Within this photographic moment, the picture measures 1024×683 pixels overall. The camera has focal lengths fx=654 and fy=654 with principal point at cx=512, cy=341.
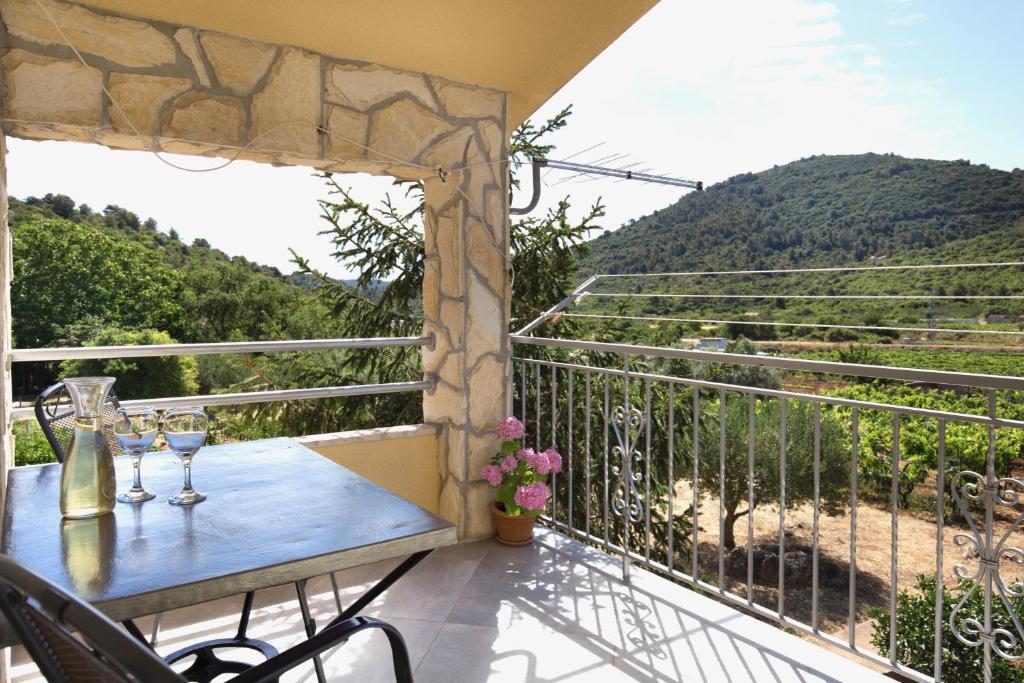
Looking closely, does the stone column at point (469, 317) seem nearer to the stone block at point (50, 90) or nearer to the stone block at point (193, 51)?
the stone block at point (193, 51)

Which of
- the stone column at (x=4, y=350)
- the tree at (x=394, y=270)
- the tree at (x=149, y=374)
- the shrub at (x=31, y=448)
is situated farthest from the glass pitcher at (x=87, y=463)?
the tree at (x=149, y=374)

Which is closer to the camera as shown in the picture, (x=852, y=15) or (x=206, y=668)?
(x=206, y=668)

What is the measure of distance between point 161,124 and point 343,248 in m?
3.48

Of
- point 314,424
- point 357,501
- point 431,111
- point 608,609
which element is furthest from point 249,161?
point 314,424

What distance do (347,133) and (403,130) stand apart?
0.28 m

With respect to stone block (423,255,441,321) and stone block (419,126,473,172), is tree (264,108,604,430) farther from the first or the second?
stone block (419,126,473,172)

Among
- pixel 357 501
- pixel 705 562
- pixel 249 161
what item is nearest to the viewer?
pixel 357 501

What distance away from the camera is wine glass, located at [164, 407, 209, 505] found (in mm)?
1449

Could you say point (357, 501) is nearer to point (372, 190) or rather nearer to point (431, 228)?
point (431, 228)

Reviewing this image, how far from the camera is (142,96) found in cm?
240

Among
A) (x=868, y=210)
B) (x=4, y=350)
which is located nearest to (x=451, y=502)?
(x=4, y=350)

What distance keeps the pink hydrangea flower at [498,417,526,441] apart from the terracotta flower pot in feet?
1.25

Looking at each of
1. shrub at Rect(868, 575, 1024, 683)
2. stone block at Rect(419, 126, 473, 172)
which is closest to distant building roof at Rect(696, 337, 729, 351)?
shrub at Rect(868, 575, 1024, 683)

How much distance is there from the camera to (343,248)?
19.4ft
